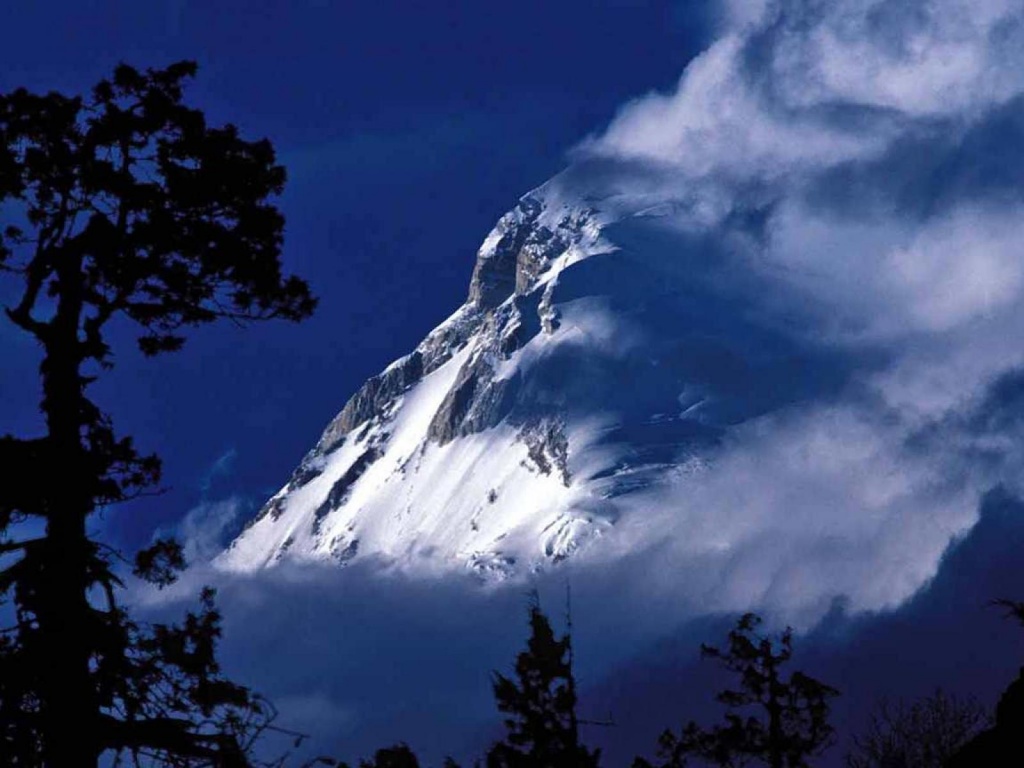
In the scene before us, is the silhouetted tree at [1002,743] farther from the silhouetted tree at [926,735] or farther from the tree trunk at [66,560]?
the silhouetted tree at [926,735]

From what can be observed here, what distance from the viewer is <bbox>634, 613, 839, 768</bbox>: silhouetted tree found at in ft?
147

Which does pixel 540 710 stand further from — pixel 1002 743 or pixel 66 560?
pixel 66 560

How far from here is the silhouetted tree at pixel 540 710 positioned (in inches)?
1211

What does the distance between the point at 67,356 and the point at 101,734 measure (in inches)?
146

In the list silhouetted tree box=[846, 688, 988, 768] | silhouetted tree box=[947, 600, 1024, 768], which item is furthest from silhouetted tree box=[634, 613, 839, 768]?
silhouetted tree box=[947, 600, 1024, 768]

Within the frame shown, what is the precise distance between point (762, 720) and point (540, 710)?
51.6 ft

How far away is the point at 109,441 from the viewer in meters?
16.1

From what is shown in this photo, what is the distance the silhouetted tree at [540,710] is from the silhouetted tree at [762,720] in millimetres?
11920

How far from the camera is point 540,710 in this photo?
32625 mm

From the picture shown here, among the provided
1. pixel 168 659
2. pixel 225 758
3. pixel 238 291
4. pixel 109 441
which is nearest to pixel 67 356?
pixel 109 441

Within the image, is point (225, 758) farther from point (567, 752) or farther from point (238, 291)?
point (567, 752)

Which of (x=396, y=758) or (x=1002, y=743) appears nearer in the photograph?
(x=1002, y=743)

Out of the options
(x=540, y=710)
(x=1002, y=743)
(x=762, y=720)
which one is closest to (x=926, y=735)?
(x=762, y=720)

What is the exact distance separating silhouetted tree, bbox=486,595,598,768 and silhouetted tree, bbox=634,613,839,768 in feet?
39.1
